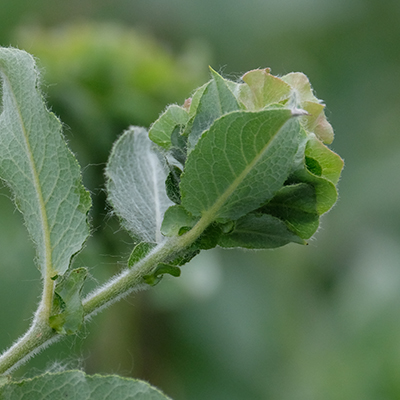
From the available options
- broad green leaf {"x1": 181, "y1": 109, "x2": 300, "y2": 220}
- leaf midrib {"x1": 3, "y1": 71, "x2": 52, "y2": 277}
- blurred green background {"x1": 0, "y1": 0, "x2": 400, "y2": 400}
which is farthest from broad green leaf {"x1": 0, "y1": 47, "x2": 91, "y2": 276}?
blurred green background {"x1": 0, "y1": 0, "x2": 400, "y2": 400}

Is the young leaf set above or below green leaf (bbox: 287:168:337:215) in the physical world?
below

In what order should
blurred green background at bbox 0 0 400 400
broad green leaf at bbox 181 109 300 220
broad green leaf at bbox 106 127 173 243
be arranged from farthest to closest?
blurred green background at bbox 0 0 400 400
broad green leaf at bbox 106 127 173 243
broad green leaf at bbox 181 109 300 220

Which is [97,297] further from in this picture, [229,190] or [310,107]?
[310,107]

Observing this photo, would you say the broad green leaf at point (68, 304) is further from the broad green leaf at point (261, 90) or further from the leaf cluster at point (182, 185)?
the broad green leaf at point (261, 90)

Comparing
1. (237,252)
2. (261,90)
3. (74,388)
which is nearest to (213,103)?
(261,90)

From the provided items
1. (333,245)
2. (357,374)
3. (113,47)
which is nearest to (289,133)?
(113,47)

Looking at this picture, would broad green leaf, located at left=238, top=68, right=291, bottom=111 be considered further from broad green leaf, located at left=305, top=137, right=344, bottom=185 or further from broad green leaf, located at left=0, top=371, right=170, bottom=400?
broad green leaf, located at left=0, top=371, right=170, bottom=400

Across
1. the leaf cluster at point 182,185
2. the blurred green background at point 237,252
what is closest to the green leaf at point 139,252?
the leaf cluster at point 182,185
